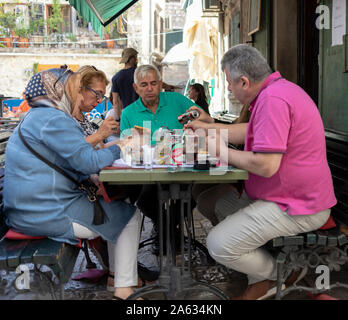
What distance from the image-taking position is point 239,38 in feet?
24.8

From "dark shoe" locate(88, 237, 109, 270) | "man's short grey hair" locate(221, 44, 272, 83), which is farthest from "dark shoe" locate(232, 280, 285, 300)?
"man's short grey hair" locate(221, 44, 272, 83)

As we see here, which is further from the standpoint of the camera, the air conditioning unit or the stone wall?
the air conditioning unit

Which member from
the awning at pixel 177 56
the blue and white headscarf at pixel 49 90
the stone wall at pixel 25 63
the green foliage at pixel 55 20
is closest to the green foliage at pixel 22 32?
the green foliage at pixel 55 20

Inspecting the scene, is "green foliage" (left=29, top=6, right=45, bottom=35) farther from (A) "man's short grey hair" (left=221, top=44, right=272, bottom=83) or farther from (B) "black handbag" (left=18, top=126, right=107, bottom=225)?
(A) "man's short grey hair" (left=221, top=44, right=272, bottom=83)

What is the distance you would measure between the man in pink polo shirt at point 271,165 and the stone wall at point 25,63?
26075mm

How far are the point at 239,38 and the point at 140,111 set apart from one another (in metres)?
4.32

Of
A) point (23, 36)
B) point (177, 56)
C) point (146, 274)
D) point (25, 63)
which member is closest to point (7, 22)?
point (23, 36)

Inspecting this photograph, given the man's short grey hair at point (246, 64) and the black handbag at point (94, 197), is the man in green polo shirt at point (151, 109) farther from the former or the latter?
the man's short grey hair at point (246, 64)

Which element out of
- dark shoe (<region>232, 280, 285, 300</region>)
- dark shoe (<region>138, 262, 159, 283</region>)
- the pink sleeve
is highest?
the pink sleeve

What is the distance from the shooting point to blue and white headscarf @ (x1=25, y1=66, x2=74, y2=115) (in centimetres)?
255

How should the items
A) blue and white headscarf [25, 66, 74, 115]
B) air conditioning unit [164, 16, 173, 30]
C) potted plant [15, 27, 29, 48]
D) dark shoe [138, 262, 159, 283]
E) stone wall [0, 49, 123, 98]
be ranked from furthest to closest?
air conditioning unit [164, 16, 173, 30] → potted plant [15, 27, 29, 48] → stone wall [0, 49, 123, 98] → dark shoe [138, 262, 159, 283] → blue and white headscarf [25, 66, 74, 115]

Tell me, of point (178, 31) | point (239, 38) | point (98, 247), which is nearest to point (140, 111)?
point (98, 247)

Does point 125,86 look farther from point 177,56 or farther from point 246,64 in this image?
Answer: point 177,56

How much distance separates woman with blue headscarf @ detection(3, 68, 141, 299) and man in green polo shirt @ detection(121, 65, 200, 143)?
1.18m
